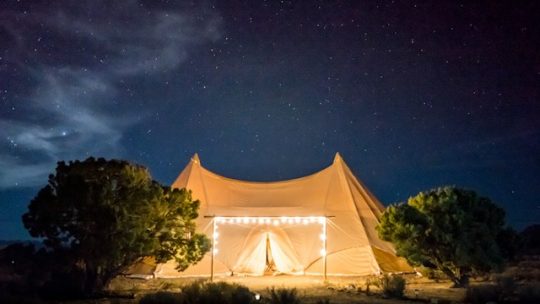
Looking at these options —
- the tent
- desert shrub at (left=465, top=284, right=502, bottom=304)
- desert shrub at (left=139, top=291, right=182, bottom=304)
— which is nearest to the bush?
desert shrub at (left=139, top=291, right=182, bottom=304)

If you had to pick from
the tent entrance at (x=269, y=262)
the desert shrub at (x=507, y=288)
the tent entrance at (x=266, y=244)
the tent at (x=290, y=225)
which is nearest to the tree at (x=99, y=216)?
the tent at (x=290, y=225)

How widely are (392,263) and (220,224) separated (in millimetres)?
6634

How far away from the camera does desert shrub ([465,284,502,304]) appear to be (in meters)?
13.5

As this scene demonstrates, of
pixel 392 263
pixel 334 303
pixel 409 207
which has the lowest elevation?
pixel 334 303

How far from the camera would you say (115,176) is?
14461 millimetres

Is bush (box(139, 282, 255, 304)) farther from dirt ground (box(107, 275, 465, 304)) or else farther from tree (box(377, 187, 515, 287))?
tree (box(377, 187, 515, 287))

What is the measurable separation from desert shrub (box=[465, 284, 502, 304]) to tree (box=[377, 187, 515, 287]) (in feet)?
8.98

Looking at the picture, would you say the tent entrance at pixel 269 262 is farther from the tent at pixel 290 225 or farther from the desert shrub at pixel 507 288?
the desert shrub at pixel 507 288

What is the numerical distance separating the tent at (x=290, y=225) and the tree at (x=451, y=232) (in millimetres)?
3806

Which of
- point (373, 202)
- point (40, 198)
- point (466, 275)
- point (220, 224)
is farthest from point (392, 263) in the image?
point (40, 198)

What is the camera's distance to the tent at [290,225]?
21797mm

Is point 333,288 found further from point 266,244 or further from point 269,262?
point 269,262

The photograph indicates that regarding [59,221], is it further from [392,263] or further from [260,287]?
[392,263]

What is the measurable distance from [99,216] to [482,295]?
8.84 metres
